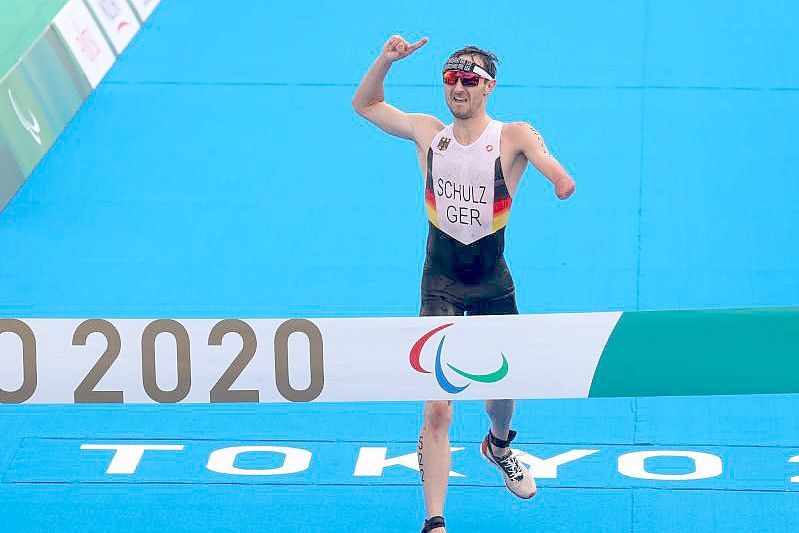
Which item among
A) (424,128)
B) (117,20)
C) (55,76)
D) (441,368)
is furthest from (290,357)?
(117,20)

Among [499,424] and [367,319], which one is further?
[499,424]

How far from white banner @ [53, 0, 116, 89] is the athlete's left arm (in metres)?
6.84

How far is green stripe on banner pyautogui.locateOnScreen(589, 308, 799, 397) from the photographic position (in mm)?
6801

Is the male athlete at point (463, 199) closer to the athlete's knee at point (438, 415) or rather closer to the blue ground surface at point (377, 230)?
the athlete's knee at point (438, 415)

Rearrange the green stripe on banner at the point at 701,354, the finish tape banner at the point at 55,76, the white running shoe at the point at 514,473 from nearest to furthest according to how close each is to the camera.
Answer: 1. the green stripe on banner at the point at 701,354
2. the white running shoe at the point at 514,473
3. the finish tape banner at the point at 55,76

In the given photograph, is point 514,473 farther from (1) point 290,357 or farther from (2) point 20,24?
(2) point 20,24

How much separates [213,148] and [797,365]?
6459 mm

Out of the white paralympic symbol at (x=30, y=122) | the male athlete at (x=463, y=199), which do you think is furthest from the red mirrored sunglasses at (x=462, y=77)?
the white paralympic symbol at (x=30, y=122)

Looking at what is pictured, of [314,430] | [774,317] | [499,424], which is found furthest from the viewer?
[314,430]

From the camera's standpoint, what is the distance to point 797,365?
22.4ft

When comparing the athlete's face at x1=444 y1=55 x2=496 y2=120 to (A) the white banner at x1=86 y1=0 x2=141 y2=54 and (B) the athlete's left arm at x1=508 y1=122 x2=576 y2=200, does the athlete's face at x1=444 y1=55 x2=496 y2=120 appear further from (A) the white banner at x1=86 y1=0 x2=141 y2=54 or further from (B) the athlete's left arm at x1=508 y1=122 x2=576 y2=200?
(A) the white banner at x1=86 y1=0 x2=141 y2=54

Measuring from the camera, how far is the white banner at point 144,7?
586 inches

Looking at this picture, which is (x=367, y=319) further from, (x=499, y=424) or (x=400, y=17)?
(x=400, y=17)

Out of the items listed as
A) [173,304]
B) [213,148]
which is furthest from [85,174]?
[173,304]
